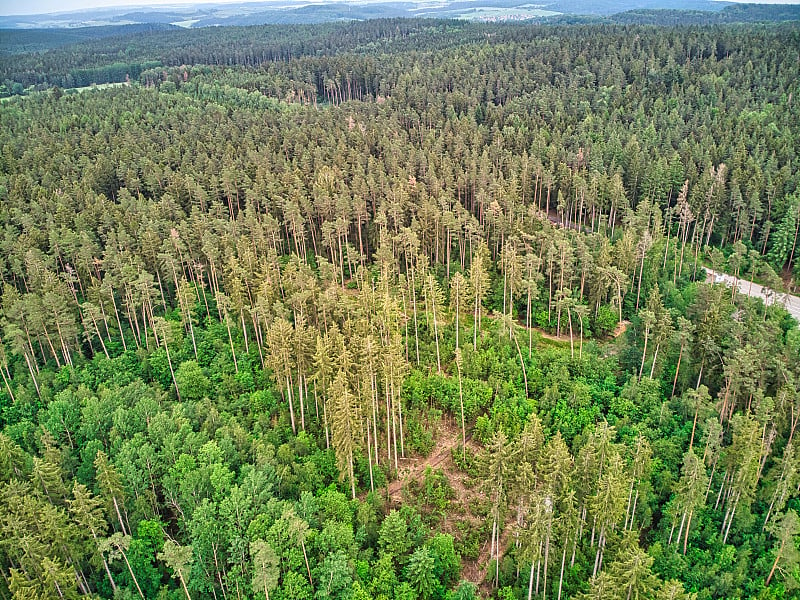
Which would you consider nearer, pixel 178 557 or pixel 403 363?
pixel 178 557

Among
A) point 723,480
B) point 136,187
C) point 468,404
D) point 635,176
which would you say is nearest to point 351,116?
point 136,187

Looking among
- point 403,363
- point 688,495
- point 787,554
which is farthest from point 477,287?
point 787,554

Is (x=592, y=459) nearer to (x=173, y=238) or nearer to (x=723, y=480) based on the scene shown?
(x=723, y=480)

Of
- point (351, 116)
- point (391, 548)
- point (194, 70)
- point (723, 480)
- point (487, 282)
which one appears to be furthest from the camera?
point (194, 70)

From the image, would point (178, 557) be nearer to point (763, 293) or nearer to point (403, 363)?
point (403, 363)

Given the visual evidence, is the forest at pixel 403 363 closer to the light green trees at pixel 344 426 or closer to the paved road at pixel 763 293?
the light green trees at pixel 344 426

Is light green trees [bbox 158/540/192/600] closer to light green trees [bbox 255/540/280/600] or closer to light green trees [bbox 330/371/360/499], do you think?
light green trees [bbox 255/540/280/600]
